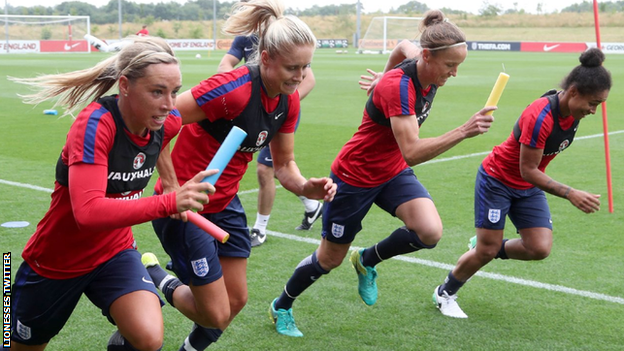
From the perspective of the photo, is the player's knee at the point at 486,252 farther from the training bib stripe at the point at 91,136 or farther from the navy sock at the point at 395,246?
the training bib stripe at the point at 91,136

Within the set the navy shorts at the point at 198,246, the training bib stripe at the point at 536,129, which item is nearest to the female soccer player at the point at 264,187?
the navy shorts at the point at 198,246

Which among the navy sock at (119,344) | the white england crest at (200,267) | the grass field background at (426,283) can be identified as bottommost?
the grass field background at (426,283)

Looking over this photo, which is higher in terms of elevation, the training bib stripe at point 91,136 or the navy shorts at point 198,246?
the training bib stripe at point 91,136

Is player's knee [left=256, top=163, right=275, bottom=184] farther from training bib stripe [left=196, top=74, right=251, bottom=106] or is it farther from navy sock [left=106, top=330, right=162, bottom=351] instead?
navy sock [left=106, top=330, right=162, bottom=351]

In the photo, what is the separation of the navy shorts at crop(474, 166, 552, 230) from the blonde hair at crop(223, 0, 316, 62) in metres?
1.93

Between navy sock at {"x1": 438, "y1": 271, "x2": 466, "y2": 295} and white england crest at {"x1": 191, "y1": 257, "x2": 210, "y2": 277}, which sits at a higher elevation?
white england crest at {"x1": 191, "y1": 257, "x2": 210, "y2": 277}

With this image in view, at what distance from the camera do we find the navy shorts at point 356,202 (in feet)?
16.6

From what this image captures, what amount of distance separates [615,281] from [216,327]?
338 cm

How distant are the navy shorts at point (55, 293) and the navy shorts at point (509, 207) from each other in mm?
2571

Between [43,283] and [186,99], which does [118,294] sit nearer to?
[43,283]

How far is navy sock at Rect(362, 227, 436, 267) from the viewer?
5.08 metres

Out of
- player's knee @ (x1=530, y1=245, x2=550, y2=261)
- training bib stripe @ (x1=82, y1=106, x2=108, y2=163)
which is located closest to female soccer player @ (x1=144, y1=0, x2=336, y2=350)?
training bib stripe @ (x1=82, y1=106, x2=108, y2=163)

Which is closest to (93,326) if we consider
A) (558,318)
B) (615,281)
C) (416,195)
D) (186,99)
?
(186,99)

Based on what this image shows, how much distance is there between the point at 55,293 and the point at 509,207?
125 inches
